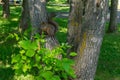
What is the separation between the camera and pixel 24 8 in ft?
50.5

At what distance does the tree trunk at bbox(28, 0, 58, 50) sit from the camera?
658 cm

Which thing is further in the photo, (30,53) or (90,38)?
(90,38)

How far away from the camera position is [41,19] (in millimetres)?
6703

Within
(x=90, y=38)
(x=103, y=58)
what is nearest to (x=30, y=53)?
(x=90, y=38)

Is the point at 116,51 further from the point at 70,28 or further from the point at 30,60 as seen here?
the point at 30,60

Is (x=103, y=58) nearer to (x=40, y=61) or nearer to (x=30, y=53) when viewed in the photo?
(x=40, y=61)

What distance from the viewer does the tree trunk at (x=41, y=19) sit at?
658 cm

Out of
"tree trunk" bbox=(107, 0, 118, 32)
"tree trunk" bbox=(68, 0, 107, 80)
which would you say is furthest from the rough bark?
"tree trunk" bbox=(107, 0, 118, 32)

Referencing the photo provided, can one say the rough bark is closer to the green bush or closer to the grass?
the grass

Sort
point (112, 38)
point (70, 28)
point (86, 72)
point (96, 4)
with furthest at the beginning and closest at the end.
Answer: point (112, 38), point (70, 28), point (86, 72), point (96, 4)

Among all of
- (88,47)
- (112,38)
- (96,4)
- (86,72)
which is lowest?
(112,38)

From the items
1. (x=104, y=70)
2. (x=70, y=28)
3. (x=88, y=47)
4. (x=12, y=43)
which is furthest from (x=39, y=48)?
(x=12, y=43)

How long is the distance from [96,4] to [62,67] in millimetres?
1975

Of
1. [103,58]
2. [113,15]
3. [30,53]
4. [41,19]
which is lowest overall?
[103,58]
